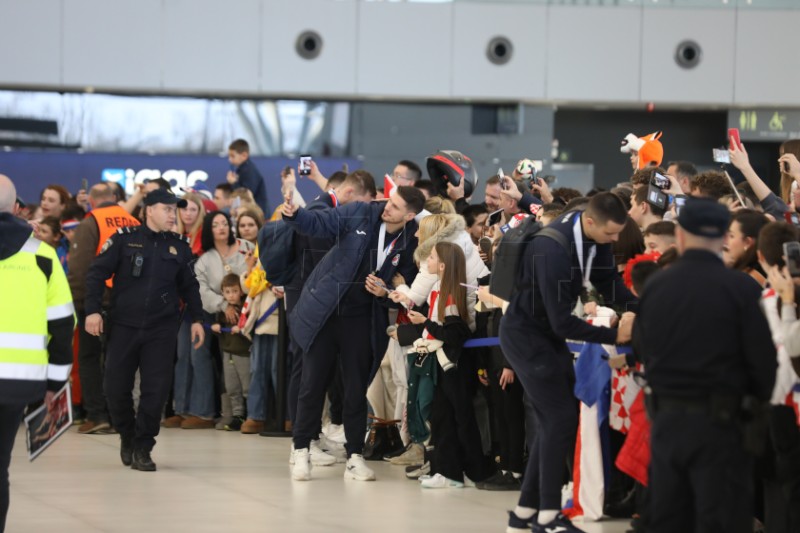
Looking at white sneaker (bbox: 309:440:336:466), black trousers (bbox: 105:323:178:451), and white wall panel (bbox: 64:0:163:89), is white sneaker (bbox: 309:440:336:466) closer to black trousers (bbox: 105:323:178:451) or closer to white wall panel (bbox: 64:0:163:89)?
black trousers (bbox: 105:323:178:451)

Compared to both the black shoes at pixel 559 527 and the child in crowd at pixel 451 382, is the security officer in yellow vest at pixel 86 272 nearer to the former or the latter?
the child in crowd at pixel 451 382

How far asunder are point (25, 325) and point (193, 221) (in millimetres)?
6363

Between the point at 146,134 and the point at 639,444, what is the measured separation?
1400cm

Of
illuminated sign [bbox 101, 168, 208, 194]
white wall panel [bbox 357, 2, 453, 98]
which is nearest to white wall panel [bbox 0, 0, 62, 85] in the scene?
illuminated sign [bbox 101, 168, 208, 194]

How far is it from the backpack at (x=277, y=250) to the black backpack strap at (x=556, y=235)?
3.22m

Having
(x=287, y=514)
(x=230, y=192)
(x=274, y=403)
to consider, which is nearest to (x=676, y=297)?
(x=287, y=514)

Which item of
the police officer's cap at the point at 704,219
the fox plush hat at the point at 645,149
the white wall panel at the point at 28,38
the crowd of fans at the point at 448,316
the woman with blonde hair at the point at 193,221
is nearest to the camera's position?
the police officer's cap at the point at 704,219

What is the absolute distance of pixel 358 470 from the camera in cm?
892

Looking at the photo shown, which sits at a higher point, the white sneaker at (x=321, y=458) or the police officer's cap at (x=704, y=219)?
the police officer's cap at (x=704, y=219)

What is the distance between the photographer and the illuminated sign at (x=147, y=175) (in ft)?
63.4

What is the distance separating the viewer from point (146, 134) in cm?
1955

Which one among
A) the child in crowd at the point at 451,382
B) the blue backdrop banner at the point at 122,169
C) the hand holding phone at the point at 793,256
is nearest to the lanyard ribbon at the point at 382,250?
the child in crowd at the point at 451,382

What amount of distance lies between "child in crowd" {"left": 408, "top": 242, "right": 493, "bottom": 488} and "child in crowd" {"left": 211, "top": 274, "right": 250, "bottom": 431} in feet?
11.2

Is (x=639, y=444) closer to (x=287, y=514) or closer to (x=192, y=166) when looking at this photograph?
(x=287, y=514)
